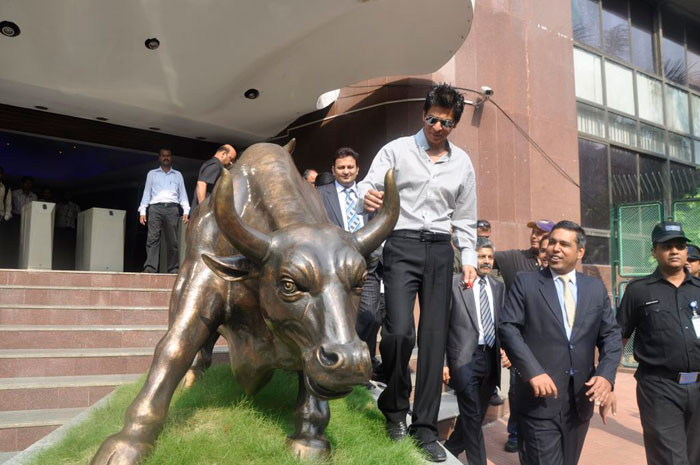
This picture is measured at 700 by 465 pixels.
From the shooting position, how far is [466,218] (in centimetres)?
367

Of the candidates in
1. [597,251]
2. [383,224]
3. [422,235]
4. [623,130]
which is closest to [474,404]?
[422,235]

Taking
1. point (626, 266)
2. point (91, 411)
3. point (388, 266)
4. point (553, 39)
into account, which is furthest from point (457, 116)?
point (553, 39)

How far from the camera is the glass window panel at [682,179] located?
45.1 ft

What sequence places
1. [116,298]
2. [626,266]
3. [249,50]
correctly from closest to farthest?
[116,298]
[249,50]
[626,266]

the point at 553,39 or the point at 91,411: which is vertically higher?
the point at 553,39

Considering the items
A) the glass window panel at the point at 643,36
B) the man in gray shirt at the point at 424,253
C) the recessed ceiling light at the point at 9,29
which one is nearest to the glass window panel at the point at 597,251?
the glass window panel at the point at 643,36

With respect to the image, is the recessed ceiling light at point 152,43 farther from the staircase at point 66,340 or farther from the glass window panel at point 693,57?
the glass window panel at point 693,57

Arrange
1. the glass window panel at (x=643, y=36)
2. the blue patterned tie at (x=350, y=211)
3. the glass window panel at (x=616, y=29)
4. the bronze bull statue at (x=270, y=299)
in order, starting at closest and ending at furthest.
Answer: the bronze bull statue at (x=270, y=299), the blue patterned tie at (x=350, y=211), the glass window panel at (x=616, y=29), the glass window panel at (x=643, y=36)

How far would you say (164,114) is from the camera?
35.0 feet

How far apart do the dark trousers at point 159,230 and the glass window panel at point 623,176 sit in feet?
32.7

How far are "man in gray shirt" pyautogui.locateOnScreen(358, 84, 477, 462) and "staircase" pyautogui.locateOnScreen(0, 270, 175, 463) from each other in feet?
10.1

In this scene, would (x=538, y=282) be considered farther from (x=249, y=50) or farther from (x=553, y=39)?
(x=553, y=39)

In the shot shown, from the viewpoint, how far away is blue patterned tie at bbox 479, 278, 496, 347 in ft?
16.0

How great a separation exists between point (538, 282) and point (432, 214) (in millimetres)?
908
